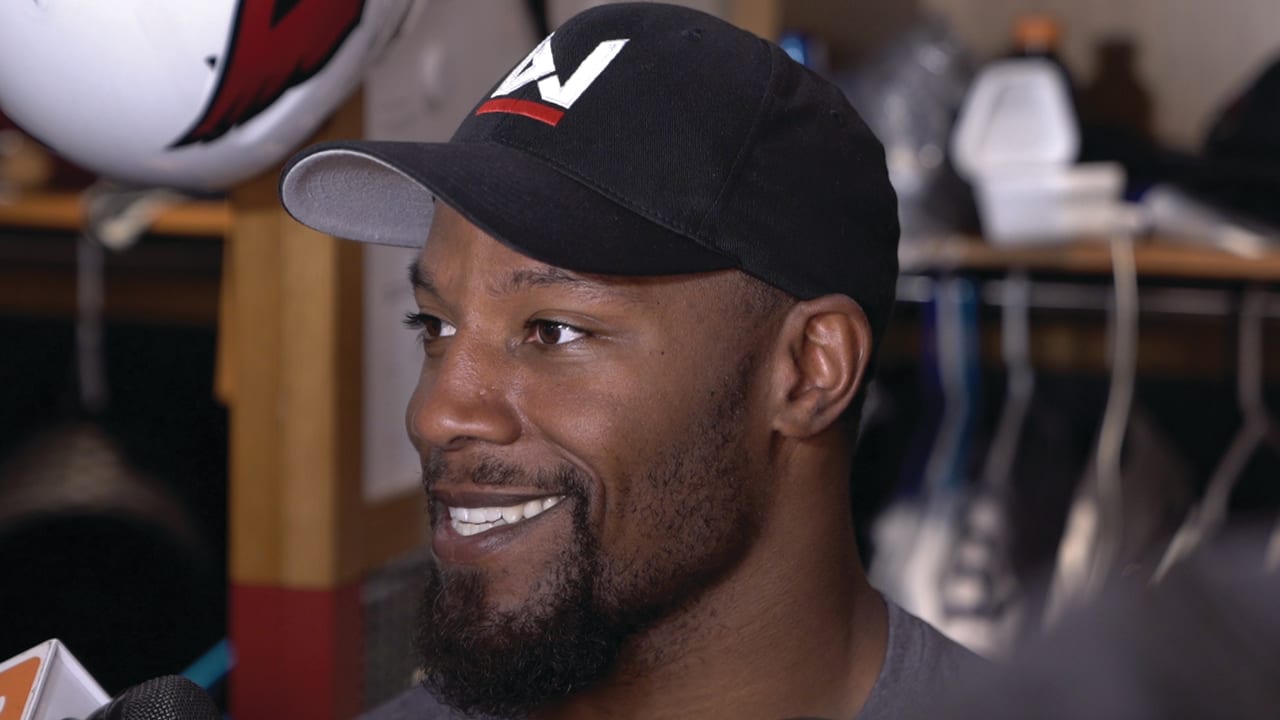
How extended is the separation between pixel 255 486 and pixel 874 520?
920 mm

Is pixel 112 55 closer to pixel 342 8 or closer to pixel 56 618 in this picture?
pixel 342 8

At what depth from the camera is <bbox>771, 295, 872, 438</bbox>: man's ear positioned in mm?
849

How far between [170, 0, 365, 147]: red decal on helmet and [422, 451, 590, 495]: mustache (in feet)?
0.89

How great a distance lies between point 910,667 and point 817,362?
7.2 inches

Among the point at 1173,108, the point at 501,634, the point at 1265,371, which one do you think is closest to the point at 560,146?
the point at 501,634

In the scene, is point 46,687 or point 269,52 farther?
point 269,52

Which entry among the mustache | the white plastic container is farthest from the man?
the white plastic container

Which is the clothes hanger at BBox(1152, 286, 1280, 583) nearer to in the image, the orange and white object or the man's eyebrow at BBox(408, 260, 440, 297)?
the man's eyebrow at BBox(408, 260, 440, 297)

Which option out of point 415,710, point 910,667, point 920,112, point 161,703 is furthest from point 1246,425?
point 161,703

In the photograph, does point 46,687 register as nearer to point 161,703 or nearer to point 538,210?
point 161,703

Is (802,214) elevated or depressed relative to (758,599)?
elevated

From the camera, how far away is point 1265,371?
6.54ft

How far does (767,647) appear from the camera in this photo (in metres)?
0.86

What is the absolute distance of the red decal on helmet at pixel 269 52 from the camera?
2.95ft
